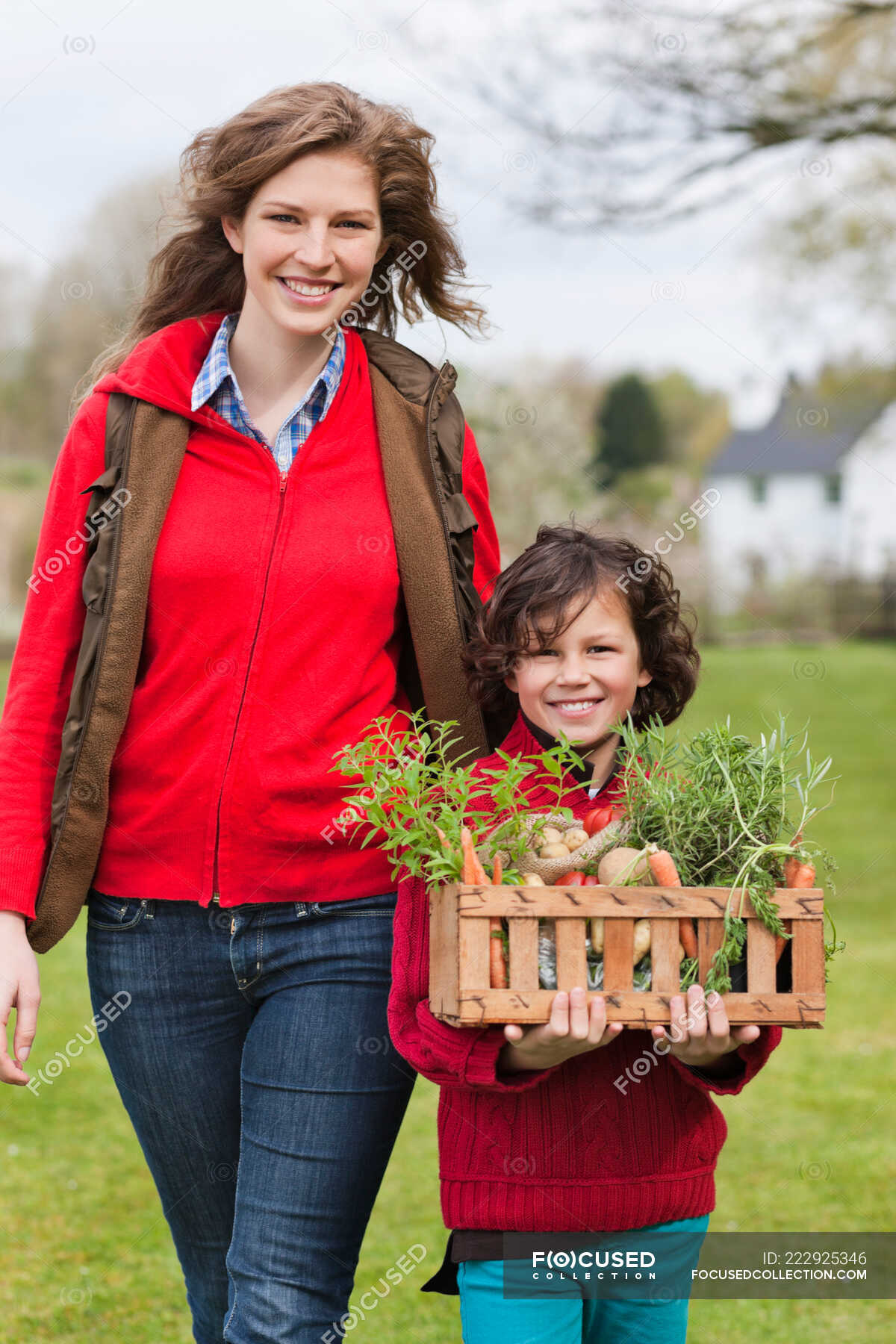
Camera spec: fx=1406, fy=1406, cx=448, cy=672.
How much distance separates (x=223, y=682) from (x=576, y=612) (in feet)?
2.11

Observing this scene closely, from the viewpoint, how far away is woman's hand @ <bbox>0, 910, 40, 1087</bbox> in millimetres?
2453

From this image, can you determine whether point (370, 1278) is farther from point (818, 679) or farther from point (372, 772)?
point (818, 679)

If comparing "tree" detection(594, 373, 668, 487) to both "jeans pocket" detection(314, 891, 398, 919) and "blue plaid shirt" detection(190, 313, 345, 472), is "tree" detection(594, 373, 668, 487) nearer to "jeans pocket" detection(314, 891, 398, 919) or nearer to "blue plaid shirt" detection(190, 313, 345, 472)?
"blue plaid shirt" detection(190, 313, 345, 472)

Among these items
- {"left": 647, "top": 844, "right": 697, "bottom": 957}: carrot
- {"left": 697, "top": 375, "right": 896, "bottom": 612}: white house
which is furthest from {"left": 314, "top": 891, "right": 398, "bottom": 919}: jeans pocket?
{"left": 697, "top": 375, "right": 896, "bottom": 612}: white house

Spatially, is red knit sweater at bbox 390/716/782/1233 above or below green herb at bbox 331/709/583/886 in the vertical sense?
below

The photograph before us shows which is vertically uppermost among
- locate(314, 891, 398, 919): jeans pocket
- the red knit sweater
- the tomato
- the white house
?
the white house

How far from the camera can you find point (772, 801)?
2162 millimetres

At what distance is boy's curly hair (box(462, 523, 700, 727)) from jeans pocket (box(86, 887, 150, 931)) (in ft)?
2.39

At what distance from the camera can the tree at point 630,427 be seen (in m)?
34.1

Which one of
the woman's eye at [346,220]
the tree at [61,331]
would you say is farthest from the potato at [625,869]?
the tree at [61,331]

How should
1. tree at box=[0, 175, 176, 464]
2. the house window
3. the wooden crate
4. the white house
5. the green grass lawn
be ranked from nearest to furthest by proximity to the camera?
the wooden crate
the green grass lawn
the white house
tree at box=[0, 175, 176, 464]
the house window

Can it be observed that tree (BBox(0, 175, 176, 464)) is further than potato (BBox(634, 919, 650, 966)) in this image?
Yes

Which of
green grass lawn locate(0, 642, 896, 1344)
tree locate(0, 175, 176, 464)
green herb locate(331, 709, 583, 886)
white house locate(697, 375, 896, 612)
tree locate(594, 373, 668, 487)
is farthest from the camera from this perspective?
tree locate(594, 373, 668, 487)

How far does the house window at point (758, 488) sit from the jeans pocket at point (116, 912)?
40570 mm
